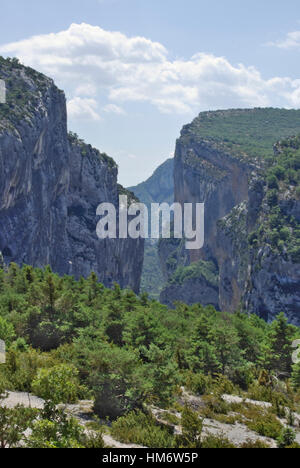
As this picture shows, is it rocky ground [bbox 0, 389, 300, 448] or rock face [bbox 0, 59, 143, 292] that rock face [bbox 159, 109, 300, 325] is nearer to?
rock face [bbox 0, 59, 143, 292]

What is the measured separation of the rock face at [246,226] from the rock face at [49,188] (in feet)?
108

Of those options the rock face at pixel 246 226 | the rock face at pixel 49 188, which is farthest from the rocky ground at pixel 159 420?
the rock face at pixel 246 226

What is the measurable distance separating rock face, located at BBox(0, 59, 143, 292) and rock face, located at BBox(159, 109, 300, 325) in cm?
3307

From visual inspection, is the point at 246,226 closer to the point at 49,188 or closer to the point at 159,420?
the point at 49,188

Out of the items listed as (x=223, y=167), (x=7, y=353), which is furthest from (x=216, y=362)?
(x=223, y=167)

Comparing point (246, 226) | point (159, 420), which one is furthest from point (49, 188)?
point (159, 420)

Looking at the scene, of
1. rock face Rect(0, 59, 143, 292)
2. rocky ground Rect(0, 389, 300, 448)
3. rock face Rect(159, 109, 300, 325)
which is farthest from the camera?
rock face Rect(159, 109, 300, 325)

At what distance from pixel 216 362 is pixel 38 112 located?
77.7m

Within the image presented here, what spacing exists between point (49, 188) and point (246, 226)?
2297 inches

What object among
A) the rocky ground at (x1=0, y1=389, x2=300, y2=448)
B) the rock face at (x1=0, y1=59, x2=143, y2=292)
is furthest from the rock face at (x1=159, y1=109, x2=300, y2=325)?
the rocky ground at (x1=0, y1=389, x2=300, y2=448)

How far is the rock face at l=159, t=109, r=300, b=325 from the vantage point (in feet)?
360

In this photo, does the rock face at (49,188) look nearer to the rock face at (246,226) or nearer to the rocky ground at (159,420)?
the rock face at (246,226)

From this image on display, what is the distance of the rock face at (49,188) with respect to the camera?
87125 mm

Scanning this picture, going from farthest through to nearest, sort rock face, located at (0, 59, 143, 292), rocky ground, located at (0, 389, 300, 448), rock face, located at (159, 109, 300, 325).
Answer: rock face, located at (159, 109, 300, 325), rock face, located at (0, 59, 143, 292), rocky ground, located at (0, 389, 300, 448)
